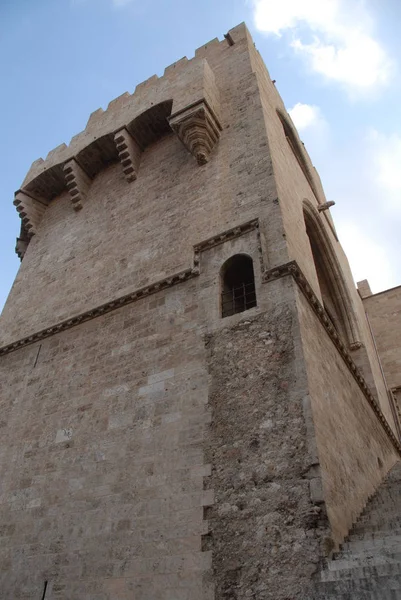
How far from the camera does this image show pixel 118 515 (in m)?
4.68

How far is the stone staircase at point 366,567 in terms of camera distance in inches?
120

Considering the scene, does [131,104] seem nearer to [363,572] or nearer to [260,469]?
[260,469]

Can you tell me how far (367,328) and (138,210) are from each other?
731 cm

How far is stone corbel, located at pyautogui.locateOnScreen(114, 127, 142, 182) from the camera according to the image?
372 inches

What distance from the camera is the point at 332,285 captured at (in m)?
11.7

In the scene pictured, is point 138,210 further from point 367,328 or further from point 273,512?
point 367,328

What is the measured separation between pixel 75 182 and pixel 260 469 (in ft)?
26.0

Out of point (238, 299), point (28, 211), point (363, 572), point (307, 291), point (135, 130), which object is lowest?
point (363, 572)

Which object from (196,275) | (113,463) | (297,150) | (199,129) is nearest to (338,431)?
(113,463)

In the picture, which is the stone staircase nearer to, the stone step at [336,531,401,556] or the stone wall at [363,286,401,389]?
the stone step at [336,531,401,556]

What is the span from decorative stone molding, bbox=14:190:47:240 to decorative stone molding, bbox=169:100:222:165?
447 cm

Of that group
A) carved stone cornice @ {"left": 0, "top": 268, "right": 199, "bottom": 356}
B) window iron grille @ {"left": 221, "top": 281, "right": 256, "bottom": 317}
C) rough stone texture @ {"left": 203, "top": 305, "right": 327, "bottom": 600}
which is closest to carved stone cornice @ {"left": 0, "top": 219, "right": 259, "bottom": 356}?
carved stone cornice @ {"left": 0, "top": 268, "right": 199, "bottom": 356}

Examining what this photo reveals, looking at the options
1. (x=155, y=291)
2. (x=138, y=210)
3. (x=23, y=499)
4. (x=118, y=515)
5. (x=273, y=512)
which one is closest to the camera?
(x=273, y=512)

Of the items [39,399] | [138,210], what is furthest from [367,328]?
[39,399]
